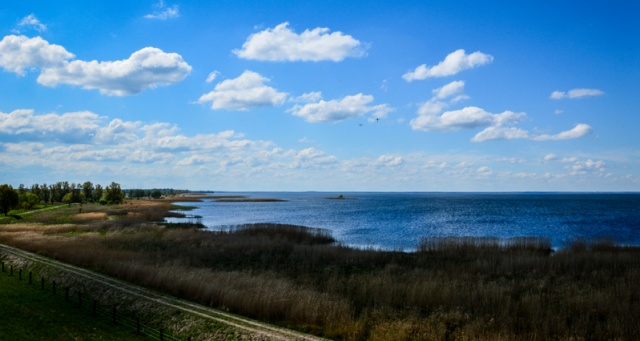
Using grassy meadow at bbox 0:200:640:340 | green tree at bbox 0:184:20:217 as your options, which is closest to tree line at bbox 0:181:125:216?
green tree at bbox 0:184:20:217

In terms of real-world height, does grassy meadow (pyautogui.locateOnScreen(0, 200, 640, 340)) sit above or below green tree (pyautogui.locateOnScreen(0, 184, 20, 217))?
below

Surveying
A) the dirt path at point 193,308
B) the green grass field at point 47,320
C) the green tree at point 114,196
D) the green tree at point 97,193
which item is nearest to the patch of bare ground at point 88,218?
the dirt path at point 193,308

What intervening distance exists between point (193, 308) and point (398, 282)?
1195 cm

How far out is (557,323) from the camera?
1864 centimetres

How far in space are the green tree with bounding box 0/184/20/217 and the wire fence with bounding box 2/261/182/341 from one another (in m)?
62.2

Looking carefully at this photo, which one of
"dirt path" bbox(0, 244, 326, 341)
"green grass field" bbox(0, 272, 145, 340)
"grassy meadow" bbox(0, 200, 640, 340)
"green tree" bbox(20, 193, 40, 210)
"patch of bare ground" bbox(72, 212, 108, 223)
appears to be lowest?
"green grass field" bbox(0, 272, 145, 340)

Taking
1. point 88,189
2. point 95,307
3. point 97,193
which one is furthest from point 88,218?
point 88,189

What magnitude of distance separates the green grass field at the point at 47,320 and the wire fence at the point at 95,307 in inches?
9.7

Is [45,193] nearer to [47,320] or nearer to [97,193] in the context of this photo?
[97,193]

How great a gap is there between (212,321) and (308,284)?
810cm

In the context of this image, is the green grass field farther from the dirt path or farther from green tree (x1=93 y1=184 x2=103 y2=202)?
green tree (x1=93 y1=184 x2=103 y2=202)

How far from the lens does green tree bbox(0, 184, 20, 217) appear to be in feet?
276

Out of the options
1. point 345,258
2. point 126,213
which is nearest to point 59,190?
point 126,213

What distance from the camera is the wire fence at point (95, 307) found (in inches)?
826
